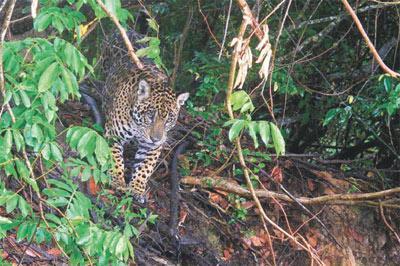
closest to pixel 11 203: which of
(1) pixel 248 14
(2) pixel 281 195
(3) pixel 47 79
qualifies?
(3) pixel 47 79

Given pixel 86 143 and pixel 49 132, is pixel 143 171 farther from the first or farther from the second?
pixel 86 143

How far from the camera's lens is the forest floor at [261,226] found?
23.4ft

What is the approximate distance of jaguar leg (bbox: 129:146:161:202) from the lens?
24.7 feet

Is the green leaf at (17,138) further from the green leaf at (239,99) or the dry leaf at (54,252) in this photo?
the dry leaf at (54,252)

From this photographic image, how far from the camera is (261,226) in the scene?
8.09 metres

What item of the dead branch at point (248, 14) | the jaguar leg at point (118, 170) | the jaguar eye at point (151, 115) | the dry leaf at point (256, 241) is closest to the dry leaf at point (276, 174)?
the dry leaf at point (256, 241)

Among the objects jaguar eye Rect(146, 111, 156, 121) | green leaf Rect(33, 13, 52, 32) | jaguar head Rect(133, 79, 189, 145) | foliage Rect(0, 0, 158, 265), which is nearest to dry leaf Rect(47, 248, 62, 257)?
foliage Rect(0, 0, 158, 265)

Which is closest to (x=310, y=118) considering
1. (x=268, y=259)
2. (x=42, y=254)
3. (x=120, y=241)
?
(x=268, y=259)

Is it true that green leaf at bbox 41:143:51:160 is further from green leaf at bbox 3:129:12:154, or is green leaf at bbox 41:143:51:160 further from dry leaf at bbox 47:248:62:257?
dry leaf at bbox 47:248:62:257

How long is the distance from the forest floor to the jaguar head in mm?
475

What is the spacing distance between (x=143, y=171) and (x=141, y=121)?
445 mm

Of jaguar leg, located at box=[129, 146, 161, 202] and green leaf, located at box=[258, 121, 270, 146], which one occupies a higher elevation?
green leaf, located at box=[258, 121, 270, 146]

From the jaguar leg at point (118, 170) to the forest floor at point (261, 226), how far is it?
0.32m

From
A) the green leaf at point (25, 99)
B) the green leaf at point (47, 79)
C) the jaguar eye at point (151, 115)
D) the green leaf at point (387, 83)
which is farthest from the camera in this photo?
the jaguar eye at point (151, 115)
